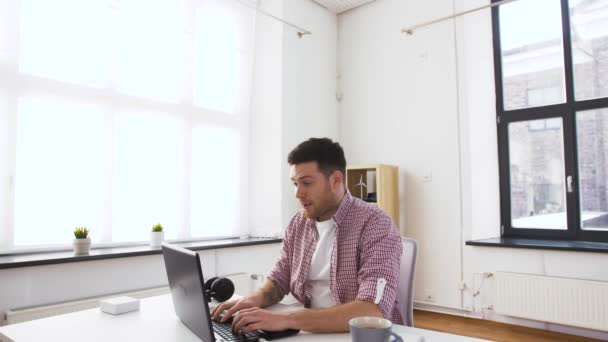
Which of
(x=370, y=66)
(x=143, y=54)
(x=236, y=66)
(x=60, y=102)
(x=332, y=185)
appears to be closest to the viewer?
(x=332, y=185)

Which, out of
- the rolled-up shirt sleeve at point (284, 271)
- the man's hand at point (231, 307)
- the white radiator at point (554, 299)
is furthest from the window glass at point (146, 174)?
the white radiator at point (554, 299)

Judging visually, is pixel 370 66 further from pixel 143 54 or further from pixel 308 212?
pixel 308 212

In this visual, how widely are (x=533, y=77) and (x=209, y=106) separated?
2912 millimetres

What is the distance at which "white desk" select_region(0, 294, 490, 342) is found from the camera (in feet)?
4.13

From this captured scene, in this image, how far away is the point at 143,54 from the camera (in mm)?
3352

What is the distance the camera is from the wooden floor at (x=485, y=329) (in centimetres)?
323

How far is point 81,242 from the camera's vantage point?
8.84ft

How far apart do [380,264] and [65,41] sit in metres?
2.72

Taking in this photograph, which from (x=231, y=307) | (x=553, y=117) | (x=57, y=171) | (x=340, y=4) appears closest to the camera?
(x=231, y=307)

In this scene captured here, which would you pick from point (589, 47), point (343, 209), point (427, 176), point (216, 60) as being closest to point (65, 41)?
point (216, 60)

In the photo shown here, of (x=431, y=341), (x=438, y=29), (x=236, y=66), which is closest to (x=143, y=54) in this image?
(x=236, y=66)

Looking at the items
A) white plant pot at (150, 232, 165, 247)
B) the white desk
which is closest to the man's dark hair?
the white desk

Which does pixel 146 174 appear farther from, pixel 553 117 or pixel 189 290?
pixel 553 117

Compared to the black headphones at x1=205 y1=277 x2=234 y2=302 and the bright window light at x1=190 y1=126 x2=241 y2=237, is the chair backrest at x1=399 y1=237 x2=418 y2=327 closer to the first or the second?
the black headphones at x1=205 y1=277 x2=234 y2=302
